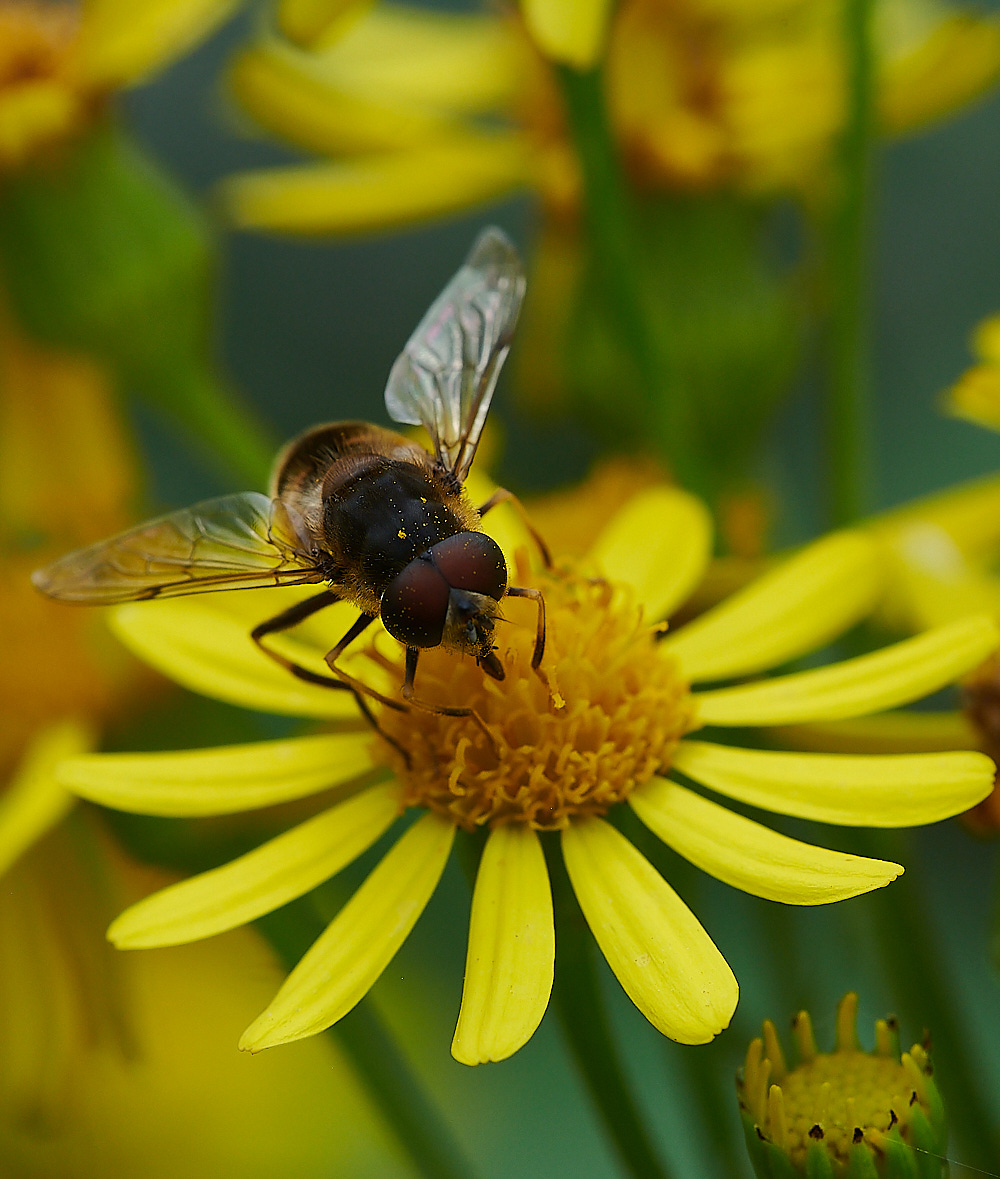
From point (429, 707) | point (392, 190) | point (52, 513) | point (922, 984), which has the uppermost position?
point (392, 190)

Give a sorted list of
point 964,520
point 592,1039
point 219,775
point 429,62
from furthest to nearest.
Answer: point 429,62, point 964,520, point 219,775, point 592,1039

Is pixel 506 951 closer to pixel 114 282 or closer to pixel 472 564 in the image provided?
pixel 472 564

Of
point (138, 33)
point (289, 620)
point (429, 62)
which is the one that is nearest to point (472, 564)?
point (289, 620)

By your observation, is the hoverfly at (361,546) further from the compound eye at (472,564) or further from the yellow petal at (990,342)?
the yellow petal at (990,342)

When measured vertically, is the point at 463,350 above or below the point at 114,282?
below

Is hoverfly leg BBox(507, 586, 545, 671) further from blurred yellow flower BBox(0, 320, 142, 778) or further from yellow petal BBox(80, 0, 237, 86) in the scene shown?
yellow petal BBox(80, 0, 237, 86)

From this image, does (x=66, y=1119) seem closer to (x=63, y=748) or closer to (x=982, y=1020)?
(x=63, y=748)

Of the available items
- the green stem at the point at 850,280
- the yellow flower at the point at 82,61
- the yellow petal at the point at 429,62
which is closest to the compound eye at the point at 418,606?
the green stem at the point at 850,280

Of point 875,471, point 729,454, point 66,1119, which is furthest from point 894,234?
point 66,1119
